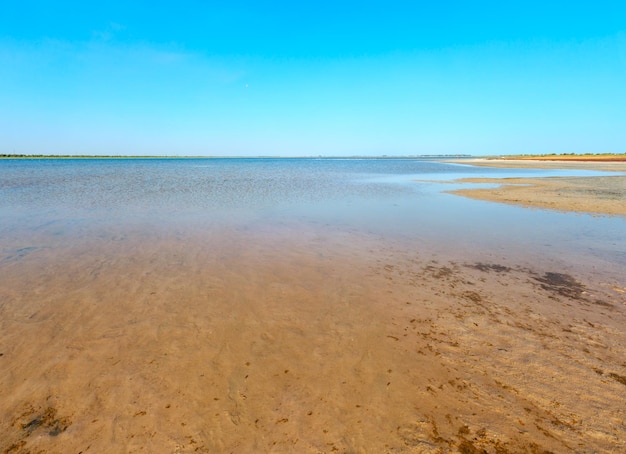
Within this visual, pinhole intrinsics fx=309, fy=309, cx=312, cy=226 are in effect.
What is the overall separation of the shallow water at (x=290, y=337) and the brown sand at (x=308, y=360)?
0.02 meters

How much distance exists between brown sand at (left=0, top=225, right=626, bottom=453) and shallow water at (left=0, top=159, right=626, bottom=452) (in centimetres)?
2

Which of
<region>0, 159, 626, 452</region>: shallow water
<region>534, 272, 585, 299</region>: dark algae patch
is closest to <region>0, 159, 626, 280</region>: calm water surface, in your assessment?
<region>0, 159, 626, 452</region>: shallow water

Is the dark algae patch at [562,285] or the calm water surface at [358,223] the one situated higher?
the calm water surface at [358,223]

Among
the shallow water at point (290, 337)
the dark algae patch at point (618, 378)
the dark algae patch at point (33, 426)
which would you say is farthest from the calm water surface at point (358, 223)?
the dark algae patch at point (33, 426)

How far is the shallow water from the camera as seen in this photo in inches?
121

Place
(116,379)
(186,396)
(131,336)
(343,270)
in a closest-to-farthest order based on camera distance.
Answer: (186,396) < (116,379) < (131,336) < (343,270)

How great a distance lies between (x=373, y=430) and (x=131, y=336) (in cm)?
362

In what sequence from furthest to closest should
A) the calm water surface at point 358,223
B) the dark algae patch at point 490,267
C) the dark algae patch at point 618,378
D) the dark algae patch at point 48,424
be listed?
the calm water surface at point 358,223 < the dark algae patch at point 490,267 < the dark algae patch at point 618,378 < the dark algae patch at point 48,424

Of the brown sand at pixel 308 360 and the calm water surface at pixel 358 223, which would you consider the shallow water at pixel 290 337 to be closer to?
the brown sand at pixel 308 360

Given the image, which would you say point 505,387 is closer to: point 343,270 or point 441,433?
point 441,433

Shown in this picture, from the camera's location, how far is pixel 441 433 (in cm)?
302

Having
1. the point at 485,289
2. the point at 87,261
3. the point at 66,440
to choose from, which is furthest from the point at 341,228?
the point at 66,440

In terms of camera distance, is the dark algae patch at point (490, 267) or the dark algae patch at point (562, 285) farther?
the dark algae patch at point (490, 267)

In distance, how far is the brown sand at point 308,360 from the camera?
3.00 meters
